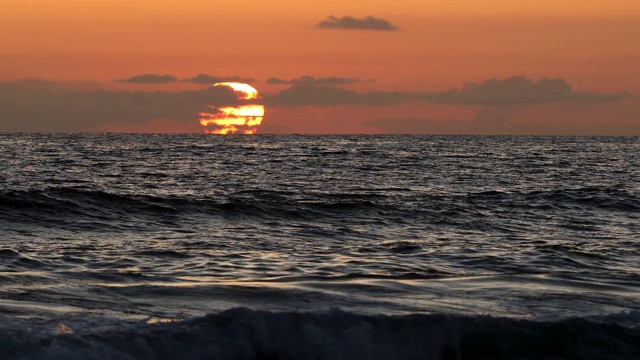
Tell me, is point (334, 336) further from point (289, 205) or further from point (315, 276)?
point (289, 205)

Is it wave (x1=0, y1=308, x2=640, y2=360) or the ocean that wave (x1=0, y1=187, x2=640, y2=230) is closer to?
the ocean

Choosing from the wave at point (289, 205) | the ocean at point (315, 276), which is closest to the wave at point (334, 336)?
the ocean at point (315, 276)

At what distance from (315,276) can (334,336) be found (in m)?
3.65

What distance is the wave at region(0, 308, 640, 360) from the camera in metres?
8.09

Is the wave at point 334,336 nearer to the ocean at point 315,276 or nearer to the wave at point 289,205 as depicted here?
the ocean at point 315,276

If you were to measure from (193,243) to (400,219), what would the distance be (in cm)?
739

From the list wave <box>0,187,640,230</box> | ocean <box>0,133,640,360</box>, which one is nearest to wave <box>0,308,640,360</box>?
ocean <box>0,133,640,360</box>

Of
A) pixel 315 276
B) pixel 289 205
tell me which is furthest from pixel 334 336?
pixel 289 205

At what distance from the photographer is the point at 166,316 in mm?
9289

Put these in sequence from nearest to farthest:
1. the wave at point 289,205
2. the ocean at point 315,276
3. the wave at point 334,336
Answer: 1. the wave at point 334,336
2. the ocean at point 315,276
3. the wave at point 289,205

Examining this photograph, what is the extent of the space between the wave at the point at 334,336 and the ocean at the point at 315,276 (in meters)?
0.02

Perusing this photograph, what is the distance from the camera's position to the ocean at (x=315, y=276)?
339 inches

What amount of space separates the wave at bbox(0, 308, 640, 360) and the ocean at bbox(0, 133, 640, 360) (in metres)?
0.02

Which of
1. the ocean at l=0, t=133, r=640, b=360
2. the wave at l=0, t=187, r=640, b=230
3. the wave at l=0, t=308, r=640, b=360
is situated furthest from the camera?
the wave at l=0, t=187, r=640, b=230
